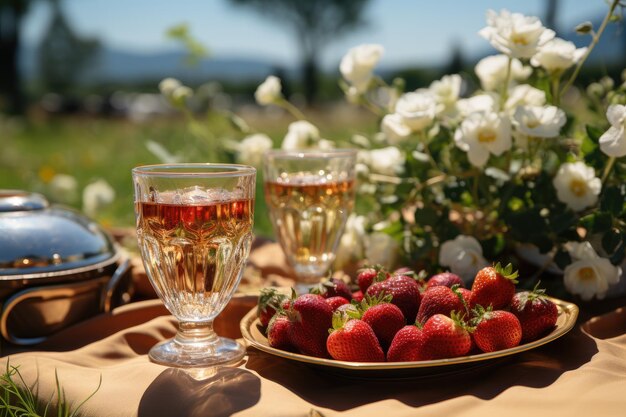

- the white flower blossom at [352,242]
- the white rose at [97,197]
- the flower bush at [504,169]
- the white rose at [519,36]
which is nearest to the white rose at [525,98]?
the flower bush at [504,169]

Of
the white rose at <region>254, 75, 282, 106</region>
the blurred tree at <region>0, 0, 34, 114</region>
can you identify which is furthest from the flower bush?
the blurred tree at <region>0, 0, 34, 114</region>

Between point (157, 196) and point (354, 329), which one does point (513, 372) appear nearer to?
point (354, 329)

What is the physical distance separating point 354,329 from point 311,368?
0.17 m

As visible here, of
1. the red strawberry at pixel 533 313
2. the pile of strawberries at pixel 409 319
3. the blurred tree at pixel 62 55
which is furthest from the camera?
the blurred tree at pixel 62 55

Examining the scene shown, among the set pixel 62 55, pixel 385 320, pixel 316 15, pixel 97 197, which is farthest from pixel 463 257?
pixel 316 15

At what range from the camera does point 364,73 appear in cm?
252

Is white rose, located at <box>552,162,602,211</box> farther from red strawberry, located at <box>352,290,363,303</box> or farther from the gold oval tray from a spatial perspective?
red strawberry, located at <box>352,290,363,303</box>

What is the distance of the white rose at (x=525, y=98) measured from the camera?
2258mm

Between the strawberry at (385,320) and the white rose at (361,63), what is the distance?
112 centimetres

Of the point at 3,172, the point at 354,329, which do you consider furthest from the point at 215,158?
the point at 3,172

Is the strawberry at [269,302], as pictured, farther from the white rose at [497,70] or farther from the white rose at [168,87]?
the white rose at [168,87]

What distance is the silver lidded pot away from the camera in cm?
195

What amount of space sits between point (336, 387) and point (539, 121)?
929mm

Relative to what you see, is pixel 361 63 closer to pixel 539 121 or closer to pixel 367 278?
pixel 539 121
